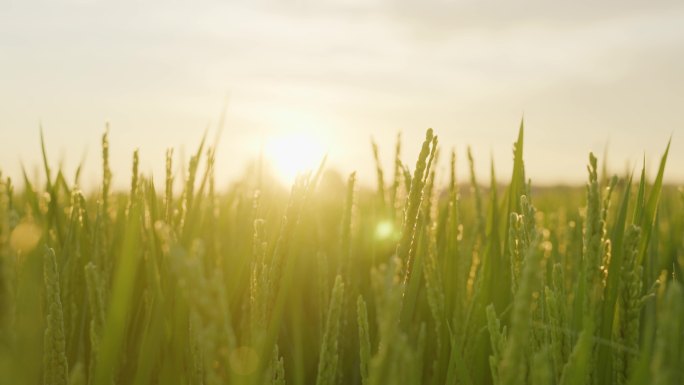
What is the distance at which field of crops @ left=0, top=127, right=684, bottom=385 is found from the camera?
594 millimetres

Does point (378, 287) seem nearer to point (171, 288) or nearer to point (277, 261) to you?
point (277, 261)

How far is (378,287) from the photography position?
22.4 inches

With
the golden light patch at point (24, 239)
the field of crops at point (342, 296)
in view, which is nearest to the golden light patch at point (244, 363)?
the field of crops at point (342, 296)

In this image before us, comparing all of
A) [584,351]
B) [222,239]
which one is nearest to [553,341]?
[584,351]

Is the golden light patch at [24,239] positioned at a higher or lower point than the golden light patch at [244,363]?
higher

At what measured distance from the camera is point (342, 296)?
0.82 m

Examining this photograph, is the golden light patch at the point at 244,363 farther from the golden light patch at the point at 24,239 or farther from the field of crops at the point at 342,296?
the golden light patch at the point at 24,239

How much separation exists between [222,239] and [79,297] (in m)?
0.79

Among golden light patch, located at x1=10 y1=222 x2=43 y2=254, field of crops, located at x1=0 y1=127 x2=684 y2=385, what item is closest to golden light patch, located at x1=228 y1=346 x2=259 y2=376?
field of crops, located at x1=0 y1=127 x2=684 y2=385

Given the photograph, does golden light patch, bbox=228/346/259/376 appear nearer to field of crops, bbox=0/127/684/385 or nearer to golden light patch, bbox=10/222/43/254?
field of crops, bbox=0/127/684/385

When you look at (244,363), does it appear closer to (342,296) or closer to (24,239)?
(342,296)

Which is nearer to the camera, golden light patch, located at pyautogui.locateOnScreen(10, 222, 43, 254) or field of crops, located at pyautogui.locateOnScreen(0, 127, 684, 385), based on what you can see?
field of crops, located at pyautogui.locateOnScreen(0, 127, 684, 385)

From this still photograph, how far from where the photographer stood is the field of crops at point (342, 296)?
594mm

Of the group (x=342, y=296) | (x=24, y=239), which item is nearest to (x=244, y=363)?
(x=342, y=296)
